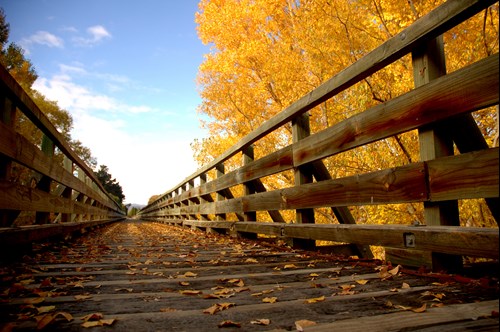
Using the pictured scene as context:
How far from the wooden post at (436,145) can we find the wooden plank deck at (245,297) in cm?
16

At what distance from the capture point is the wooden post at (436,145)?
2.13m

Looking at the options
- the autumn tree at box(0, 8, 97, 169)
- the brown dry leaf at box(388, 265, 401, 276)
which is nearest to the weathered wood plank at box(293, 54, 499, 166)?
the brown dry leaf at box(388, 265, 401, 276)

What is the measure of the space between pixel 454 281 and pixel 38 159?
398 centimetres

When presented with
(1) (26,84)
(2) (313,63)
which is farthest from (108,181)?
(2) (313,63)

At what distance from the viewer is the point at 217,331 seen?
56.4 inches

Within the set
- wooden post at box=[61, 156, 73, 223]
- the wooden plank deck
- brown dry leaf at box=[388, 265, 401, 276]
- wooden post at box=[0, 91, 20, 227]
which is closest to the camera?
the wooden plank deck

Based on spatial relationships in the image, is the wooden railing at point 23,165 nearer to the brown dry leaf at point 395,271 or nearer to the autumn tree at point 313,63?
the brown dry leaf at point 395,271

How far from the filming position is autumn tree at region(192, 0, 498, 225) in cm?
681

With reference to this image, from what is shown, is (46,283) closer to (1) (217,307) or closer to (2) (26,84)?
(1) (217,307)

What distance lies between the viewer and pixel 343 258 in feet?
10.4

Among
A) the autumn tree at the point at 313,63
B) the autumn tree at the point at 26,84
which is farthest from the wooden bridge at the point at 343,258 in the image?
the autumn tree at the point at 26,84

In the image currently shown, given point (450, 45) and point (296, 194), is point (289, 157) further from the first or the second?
point (450, 45)

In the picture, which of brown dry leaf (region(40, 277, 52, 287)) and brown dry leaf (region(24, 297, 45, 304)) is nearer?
brown dry leaf (region(24, 297, 45, 304))

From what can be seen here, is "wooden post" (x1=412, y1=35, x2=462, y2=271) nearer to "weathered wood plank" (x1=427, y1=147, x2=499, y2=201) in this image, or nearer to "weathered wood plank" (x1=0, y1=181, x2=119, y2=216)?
"weathered wood plank" (x1=427, y1=147, x2=499, y2=201)
